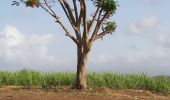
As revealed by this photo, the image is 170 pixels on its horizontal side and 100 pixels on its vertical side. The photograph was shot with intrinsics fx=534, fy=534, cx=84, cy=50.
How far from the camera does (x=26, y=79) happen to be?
26141 mm

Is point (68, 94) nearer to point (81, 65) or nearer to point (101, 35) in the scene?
point (81, 65)

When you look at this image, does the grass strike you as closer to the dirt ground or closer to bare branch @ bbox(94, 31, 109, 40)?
the dirt ground

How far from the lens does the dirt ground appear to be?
1955 cm

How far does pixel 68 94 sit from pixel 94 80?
489 centimetres

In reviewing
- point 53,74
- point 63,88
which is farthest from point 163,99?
point 53,74

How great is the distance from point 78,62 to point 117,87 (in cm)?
345

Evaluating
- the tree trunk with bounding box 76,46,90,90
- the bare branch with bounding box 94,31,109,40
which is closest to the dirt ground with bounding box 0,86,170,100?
the tree trunk with bounding box 76,46,90,90

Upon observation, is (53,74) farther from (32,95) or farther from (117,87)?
(32,95)

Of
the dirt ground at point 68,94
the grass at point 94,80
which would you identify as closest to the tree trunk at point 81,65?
the dirt ground at point 68,94

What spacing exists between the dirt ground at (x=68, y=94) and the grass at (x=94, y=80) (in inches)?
86.8

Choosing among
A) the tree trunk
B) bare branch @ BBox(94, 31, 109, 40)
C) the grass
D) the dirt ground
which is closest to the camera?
the dirt ground

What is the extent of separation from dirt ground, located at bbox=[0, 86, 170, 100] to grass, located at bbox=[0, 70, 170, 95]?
2204 mm

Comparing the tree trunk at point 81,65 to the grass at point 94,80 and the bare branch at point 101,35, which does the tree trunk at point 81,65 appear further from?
the grass at point 94,80

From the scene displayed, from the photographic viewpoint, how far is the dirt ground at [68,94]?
770 inches
